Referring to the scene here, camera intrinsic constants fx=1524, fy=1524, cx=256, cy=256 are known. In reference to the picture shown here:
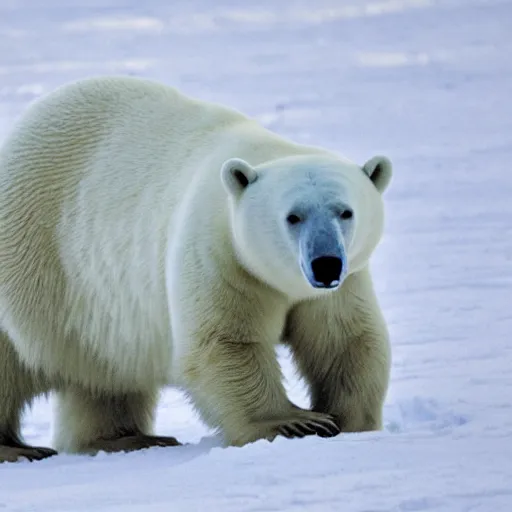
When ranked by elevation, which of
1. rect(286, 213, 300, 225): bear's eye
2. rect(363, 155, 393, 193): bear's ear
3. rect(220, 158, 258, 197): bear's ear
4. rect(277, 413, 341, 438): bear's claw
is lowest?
rect(277, 413, 341, 438): bear's claw

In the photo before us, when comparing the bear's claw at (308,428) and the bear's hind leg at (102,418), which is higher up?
the bear's hind leg at (102,418)

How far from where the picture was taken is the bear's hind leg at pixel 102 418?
5.61m

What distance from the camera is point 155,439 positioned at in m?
5.41

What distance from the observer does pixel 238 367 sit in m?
4.68

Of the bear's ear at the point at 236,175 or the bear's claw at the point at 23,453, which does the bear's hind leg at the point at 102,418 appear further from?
the bear's ear at the point at 236,175

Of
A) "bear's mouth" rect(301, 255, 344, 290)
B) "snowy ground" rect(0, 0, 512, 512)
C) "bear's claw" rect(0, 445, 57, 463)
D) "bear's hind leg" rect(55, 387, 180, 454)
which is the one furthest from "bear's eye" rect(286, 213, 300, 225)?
"bear's claw" rect(0, 445, 57, 463)

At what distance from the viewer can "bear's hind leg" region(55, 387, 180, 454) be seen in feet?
18.4

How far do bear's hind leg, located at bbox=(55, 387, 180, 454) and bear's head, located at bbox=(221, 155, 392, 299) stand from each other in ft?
4.06

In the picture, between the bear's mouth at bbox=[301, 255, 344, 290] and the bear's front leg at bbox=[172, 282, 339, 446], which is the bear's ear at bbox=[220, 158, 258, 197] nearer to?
the bear's front leg at bbox=[172, 282, 339, 446]

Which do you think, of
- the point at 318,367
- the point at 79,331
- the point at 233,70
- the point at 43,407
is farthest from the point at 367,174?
the point at 233,70

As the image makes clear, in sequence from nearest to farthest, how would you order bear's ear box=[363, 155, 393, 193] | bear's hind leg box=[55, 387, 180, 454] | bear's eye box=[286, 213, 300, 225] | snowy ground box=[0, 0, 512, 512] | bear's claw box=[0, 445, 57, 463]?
snowy ground box=[0, 0, 512, 512] < bear's eye box=[286, 213, 300, 225] < bear's ear box=[363, 155, 393, 193] < bear's claw box=[0, 445, 57, 463] < bear's hind leg box=[55, 387, 180, 454]

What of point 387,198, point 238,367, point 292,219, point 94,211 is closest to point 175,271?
point 238,367

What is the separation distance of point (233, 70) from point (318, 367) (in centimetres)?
979

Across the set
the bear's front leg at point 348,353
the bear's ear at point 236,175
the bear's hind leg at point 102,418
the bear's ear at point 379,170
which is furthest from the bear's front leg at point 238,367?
the bear's hind leg at point 102,418
